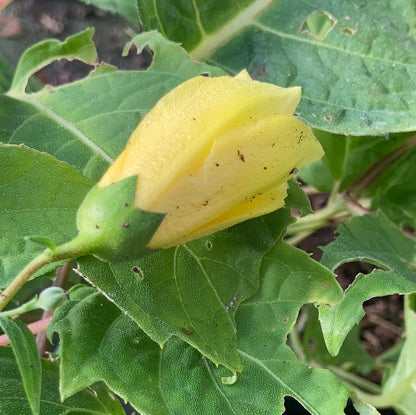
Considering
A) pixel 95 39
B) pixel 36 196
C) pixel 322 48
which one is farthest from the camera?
pixel 95 39

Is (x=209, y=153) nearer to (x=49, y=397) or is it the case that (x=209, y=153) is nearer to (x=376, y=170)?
(x=49, y=397)

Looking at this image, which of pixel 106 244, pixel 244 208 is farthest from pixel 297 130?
pixel 106 244

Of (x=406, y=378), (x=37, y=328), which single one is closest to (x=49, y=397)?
(x=37, y=328)

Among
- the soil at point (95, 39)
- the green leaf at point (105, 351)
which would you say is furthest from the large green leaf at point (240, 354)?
the soil at point (95, 39)

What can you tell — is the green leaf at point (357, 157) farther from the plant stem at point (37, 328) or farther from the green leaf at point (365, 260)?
the plant stem at point (37, 328)

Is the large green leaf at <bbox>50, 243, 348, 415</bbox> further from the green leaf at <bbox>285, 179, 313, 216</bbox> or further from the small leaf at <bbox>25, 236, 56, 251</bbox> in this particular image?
the small leaf at <bbox>25, 236, 56, 251</bbox>

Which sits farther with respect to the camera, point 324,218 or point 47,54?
point 324,218
